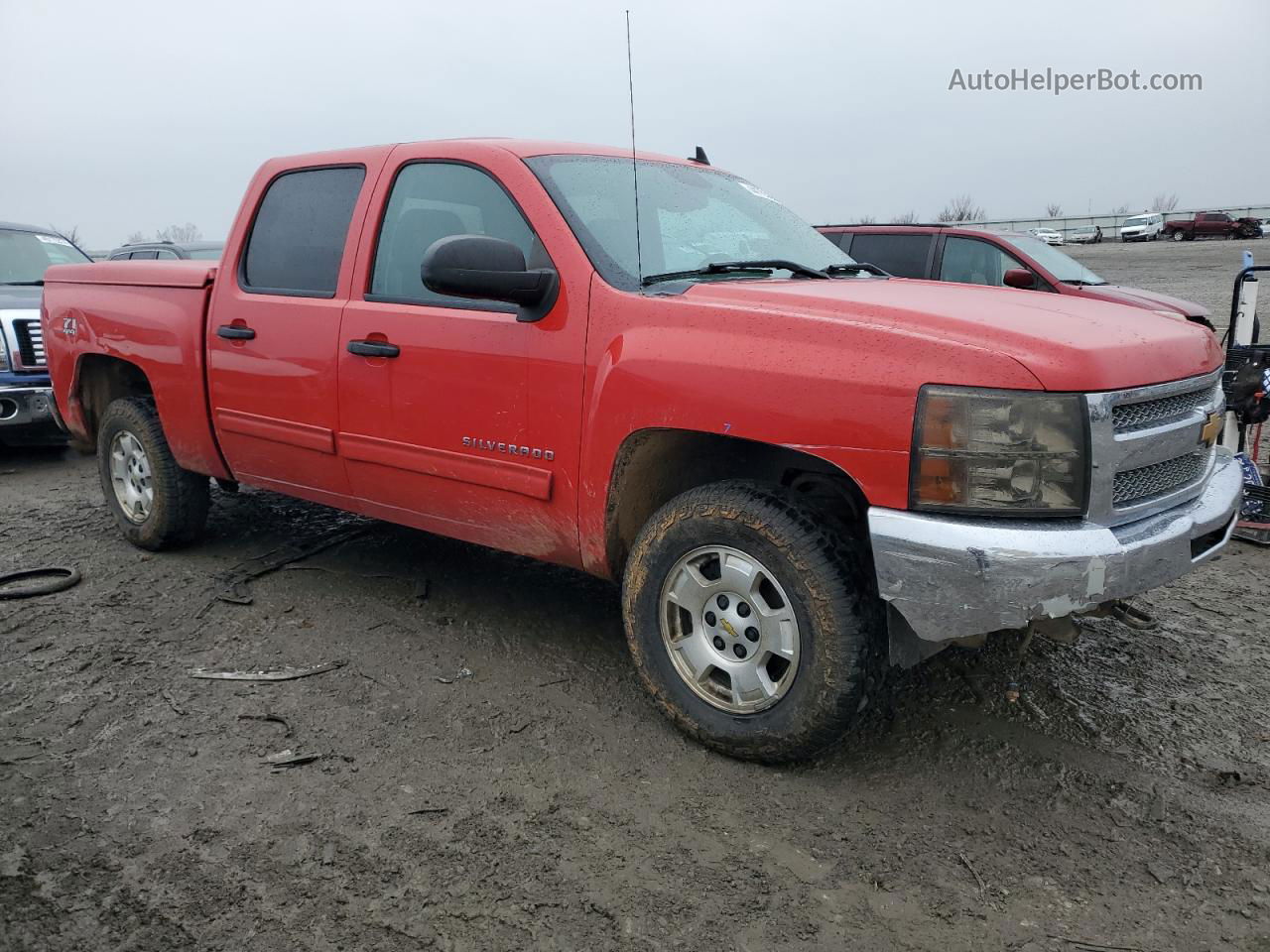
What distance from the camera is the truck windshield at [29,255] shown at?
8.37m

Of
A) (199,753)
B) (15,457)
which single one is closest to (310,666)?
(199,753)

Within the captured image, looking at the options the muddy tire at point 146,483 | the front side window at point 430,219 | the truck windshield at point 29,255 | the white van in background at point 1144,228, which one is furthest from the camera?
the white van in background at point 1144,228

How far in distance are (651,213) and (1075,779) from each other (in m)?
2.31

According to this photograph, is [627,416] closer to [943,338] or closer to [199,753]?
[943,338]

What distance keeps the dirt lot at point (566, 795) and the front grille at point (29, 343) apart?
3.82m

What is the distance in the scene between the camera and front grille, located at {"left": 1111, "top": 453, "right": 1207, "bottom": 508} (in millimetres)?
2650

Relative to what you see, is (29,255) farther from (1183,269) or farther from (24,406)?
(1183,269)

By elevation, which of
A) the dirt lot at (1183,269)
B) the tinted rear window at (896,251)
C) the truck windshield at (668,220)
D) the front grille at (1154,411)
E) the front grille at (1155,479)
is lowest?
the dirt lot at (1183,269)

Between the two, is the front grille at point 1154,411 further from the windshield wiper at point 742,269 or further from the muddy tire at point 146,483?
the muddy tire at point 146,483

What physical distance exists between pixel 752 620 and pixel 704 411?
0.62 meters

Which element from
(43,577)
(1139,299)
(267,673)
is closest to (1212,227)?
(1139,299)

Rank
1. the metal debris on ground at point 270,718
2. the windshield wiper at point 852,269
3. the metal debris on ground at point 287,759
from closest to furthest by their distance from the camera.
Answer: the metal debris on ground at point 287,759
the metal debris on ground at point 270,718
the windshield wiper at point 852,269

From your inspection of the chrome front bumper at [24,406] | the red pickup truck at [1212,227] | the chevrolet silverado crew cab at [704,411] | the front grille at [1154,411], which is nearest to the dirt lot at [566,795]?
the chevrolet silverado crew cab at [704,411]

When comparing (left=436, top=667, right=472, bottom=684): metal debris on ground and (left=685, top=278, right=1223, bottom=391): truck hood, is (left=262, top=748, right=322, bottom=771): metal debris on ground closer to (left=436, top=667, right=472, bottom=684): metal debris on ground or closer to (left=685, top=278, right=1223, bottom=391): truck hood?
(left=436, top=667, right=472, bottom=684): metal debris on ground
